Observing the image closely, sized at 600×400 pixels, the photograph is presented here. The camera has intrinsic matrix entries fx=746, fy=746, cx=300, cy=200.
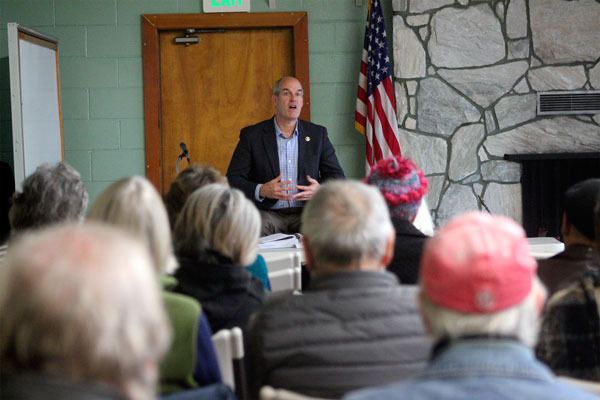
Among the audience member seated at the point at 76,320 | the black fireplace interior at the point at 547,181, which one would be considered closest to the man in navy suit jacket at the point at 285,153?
the black fireplace interior at the point at 547,181

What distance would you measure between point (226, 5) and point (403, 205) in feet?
11.7

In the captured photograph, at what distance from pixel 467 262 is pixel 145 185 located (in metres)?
0.88

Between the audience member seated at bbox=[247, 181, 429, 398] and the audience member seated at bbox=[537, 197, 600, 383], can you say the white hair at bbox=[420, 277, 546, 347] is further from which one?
the audience member seated at bbox=[537, 197, 600, 383]

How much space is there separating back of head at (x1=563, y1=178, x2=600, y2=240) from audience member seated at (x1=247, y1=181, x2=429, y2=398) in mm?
795

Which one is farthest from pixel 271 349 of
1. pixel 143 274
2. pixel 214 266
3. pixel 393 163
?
pixel 393 163

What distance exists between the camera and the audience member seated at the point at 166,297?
1.46 meters

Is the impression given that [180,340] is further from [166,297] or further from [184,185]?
[184,185]

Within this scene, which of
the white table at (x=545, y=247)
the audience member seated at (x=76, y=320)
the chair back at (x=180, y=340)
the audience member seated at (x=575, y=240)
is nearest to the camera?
the audience member seated at (x=76, y=320)

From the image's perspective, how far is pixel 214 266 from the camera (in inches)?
73.6

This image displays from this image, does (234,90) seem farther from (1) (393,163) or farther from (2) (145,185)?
(2) (145,185)

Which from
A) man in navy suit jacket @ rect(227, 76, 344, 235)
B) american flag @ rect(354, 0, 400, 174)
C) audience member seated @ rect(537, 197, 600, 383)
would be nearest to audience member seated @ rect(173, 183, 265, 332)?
audience member seated @ rect(537, 197, 600, 383)

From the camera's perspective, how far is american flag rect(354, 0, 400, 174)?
5.42 m

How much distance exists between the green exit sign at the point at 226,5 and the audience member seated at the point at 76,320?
499 centimetres

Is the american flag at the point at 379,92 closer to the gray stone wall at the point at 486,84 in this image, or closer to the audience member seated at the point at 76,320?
the gray stone wall at the point at 486,84
